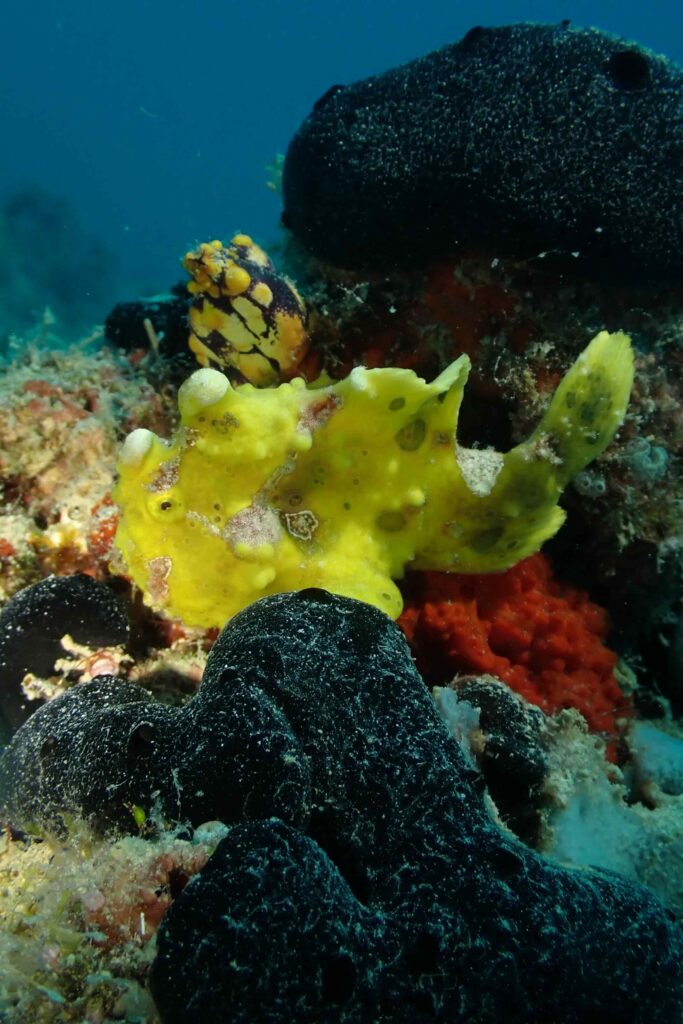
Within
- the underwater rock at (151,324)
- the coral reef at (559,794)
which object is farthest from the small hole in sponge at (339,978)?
the underwater rock at (151,324)

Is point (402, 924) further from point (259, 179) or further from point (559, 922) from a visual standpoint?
point (259, 179)

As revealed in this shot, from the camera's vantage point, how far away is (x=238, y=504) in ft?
9.29

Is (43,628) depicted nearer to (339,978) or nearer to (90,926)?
(90,926)

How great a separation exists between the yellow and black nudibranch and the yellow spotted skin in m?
0.92

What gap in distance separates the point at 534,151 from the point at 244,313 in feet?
5.83

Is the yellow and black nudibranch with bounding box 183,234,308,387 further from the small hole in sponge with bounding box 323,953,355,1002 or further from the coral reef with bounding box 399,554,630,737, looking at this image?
the small hole in sponge with bounding box 323,953,355,1002

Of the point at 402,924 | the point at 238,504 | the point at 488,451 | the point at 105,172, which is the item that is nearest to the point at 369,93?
the point at 488,451

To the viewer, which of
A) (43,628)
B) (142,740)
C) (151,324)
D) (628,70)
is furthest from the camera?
(151,324)

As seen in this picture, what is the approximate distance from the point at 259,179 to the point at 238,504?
88713mm

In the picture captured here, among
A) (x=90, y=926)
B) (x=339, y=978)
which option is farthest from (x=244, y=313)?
(x=339, y=978)

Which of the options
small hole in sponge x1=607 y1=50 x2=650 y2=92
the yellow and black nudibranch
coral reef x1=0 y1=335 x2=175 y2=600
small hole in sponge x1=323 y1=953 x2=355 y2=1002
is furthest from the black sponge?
small hole in sponge x1=607 y1=50 x2=650 y2=92

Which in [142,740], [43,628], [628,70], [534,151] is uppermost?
[628,70]

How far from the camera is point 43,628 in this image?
2865 millimetres

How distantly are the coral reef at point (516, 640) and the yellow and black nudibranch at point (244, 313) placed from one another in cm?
161
